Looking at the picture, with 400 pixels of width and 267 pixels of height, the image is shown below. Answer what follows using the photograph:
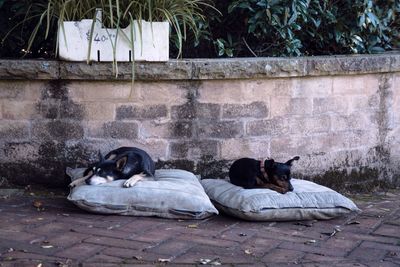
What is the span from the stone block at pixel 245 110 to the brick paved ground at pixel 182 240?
3.57 ft

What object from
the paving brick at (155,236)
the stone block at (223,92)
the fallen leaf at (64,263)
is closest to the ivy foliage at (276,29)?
the stone block at (223,92)

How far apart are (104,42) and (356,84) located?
2430 mm

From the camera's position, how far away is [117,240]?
4.72 meters

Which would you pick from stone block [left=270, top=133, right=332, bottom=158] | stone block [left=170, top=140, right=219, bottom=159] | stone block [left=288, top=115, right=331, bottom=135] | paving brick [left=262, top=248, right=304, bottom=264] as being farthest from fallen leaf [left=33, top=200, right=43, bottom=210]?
stone block [left=288, top=115, right=331, bottom=135]

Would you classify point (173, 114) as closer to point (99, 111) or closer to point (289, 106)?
point (99, 111)

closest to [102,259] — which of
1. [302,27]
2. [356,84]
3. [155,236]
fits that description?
[155,236]

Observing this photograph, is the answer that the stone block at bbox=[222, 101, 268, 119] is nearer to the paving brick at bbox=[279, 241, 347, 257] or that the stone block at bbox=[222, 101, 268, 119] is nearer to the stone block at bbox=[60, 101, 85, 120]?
the stone block at bbox=[60, 101, 85, 120]

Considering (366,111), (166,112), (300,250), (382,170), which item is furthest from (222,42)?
(300,250)

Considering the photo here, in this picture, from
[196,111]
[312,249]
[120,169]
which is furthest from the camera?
[196,111]

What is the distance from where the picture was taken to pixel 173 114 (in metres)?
6.12

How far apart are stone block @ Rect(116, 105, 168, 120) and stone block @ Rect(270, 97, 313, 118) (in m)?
1.00

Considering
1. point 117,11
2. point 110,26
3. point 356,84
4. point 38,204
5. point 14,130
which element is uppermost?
point 117,11

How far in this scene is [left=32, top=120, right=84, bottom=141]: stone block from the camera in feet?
19.9

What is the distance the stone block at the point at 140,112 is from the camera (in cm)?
607
